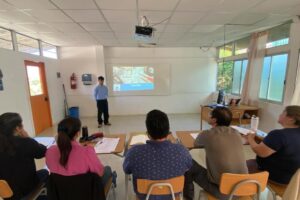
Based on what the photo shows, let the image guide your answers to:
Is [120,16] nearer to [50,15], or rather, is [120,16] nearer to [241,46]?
[50,15]

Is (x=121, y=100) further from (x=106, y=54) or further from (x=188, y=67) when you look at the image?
(x=188, y=67)

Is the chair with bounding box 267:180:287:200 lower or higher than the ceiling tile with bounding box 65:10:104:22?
lower

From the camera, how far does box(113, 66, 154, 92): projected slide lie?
20.3ft

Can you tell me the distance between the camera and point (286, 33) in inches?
134

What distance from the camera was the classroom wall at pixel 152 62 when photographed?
595 centimetres

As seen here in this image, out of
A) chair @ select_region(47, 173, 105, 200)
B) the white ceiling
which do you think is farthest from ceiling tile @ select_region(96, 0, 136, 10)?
chair @ select_region(47, 173, 105, 200)

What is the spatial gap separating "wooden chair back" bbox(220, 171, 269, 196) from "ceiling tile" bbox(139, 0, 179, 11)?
2.28 meters

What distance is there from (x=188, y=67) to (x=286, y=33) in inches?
130

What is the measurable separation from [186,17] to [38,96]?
4249 mm

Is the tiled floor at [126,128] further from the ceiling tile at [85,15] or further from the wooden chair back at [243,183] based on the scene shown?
the ceiling tile at [85,15]

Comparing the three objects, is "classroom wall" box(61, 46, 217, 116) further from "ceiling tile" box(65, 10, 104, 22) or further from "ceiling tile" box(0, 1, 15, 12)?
"ceiling tile" box(0, 1, 15, 12)

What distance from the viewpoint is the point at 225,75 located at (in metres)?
5.89

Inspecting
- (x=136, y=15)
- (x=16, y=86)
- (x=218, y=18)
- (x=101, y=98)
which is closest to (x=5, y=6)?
(x=16, y=86)

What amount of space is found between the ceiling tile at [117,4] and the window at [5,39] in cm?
253
